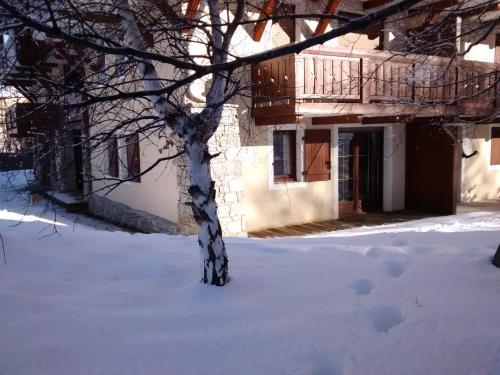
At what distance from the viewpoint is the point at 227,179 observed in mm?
8586

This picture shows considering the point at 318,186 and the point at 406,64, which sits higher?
the point at 406,64

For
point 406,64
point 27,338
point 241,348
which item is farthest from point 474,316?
point 406,64

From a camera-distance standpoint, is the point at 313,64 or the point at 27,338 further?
the point at 313,64

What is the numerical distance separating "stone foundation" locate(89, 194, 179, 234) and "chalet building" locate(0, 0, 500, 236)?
0.12 ft

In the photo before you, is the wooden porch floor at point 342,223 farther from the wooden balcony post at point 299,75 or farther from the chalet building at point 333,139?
the wooden balcony post at point 299,75

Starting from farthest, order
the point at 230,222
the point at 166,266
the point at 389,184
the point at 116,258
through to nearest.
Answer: the point at 389,184
the point at 230,222
the point at 116,258
the point at 166,266

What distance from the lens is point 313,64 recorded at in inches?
315

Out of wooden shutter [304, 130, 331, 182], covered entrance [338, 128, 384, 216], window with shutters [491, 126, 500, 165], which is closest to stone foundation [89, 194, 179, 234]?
wooden shutter [304, 130, 331, 182]

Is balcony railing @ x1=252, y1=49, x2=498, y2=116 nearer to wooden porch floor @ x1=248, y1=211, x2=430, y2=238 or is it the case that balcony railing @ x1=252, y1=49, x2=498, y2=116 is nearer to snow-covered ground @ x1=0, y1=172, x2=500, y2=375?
wooden porch floor @ x1=248, y1=211, x2=430, y2=238

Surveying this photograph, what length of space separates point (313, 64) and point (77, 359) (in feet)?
22.2

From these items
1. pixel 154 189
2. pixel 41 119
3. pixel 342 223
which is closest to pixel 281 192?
pixel 342 223

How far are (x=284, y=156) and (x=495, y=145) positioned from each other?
26.0ft

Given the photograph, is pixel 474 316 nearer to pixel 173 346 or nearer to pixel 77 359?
pixel 173 346

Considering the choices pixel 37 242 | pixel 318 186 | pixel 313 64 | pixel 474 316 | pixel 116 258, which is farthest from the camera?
pixel 318 186
